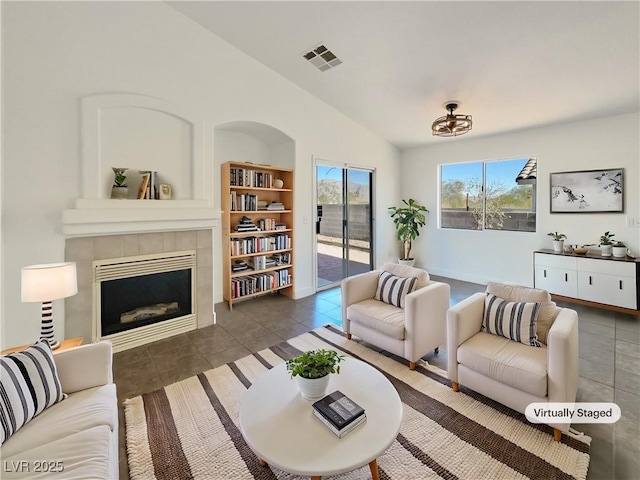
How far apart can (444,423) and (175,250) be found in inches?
120

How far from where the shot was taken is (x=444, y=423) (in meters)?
1.94

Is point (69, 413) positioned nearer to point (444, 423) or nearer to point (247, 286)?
point (444, 423)

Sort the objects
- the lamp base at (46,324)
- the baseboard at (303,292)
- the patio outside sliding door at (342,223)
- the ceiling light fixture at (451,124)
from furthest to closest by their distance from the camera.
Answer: the patio outside sliding door at (342,223), the baseboard at (303,292), the ceiling light fixture at (451,124), the lamp base at (46,324)

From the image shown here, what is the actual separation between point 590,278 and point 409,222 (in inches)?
111

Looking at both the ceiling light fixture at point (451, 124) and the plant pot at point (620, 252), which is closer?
the ceiling light fixture at point (451, 124)

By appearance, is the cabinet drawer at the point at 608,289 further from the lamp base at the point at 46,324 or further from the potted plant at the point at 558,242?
the lamp base at the point at 46,324

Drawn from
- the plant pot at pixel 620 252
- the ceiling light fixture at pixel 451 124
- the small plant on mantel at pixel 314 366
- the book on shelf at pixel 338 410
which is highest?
the ceiling light fixture at pixel 451 124

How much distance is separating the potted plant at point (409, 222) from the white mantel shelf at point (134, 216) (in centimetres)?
379

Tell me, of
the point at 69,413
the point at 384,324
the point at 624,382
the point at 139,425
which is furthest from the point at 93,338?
the point at 624,382

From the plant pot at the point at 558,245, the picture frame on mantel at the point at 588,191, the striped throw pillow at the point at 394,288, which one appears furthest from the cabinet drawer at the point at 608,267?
the striped throw pillow at the point at 394,288

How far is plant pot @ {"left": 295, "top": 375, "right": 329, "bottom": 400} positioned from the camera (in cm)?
160

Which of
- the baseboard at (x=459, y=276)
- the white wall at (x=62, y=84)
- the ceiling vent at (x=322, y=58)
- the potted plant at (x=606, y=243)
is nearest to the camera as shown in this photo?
the white wall at (x=62, y=84)

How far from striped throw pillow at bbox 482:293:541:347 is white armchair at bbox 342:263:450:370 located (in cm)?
44

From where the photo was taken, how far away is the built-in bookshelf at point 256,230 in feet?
13.7
